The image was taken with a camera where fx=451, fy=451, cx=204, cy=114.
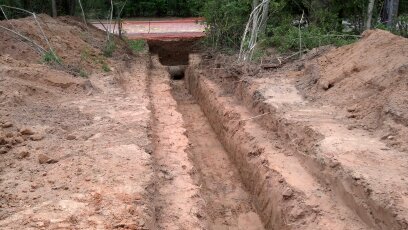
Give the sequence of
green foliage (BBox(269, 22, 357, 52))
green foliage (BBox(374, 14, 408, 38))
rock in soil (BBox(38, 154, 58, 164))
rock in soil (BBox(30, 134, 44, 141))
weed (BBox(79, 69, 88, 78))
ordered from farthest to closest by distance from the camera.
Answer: green foliage (BBox(374, 14, 408, 38))
green foliage (BBox(269, 22, 357, 52))
weed (BBox(79, 69, 88, 78))
rock in soil (BBox(30, 134, 44, 141))
rock in soil (BBox(38, 154, 58, 164))

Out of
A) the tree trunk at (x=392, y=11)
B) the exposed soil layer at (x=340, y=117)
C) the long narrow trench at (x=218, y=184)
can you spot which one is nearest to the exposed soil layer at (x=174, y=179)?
the long narrow trench at (x=218, y=184)

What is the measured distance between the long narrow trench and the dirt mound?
199cm

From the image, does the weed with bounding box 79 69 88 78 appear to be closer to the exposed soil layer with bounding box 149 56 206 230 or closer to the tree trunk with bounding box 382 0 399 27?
the exposed soil layer with bounding box 149 56 206 230

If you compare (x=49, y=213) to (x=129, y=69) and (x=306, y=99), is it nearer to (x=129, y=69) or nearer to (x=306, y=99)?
(x=306, y=99)

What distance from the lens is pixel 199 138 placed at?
9227 mm

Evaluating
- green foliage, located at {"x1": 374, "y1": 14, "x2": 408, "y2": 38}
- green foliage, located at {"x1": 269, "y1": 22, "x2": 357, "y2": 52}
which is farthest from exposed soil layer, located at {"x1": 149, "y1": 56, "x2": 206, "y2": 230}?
green foliage, located at {"x1": 374, "y1": 14, "x2": 408, "y2": 38}

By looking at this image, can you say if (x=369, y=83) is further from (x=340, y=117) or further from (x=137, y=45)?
(x=137, y=45)

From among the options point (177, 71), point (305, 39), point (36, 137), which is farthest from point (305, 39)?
point (36, 137)

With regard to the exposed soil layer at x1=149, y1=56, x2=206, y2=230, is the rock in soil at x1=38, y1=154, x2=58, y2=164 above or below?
above

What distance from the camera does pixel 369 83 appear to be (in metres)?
7.57

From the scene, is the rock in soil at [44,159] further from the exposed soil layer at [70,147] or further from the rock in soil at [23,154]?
the rock in soil at [23,154]

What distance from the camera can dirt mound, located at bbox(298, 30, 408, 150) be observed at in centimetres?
635

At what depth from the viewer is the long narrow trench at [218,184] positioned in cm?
620

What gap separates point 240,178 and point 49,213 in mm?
3815
